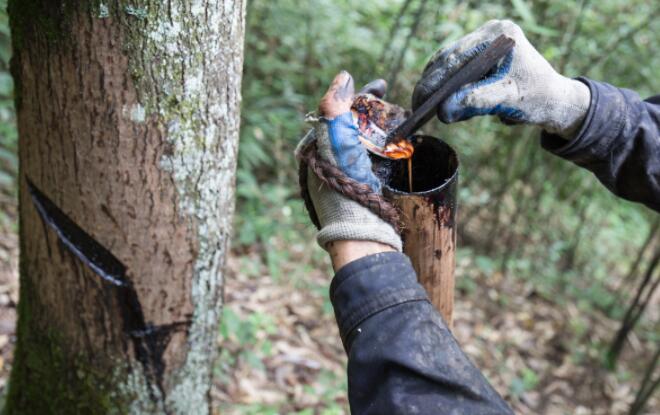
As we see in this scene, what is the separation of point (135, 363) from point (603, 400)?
3.43m

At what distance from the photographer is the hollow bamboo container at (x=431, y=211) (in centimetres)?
134

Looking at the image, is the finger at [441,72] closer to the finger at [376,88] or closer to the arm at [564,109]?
the arm at [564,109]

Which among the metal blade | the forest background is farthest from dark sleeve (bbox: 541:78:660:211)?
the forest background

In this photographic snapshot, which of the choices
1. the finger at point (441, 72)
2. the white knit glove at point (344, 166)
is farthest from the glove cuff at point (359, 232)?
the finger at point (441, 72)

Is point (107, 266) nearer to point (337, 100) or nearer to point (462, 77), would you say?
point (337, 100)

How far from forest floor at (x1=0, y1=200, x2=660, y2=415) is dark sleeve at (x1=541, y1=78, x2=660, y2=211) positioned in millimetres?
1781

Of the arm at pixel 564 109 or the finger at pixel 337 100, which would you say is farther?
the arm at pixel 564 109

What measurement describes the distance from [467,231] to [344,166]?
3.99 m

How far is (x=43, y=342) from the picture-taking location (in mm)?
1688

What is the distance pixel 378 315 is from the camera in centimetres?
119

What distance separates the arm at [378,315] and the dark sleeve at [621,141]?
758mm

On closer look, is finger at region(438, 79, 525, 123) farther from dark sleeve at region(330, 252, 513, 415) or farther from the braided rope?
dark sleeve at region(330, 252, 513, 415)

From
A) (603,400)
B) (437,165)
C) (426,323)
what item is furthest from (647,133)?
(603,400)

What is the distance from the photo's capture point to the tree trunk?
1295 millimetres
